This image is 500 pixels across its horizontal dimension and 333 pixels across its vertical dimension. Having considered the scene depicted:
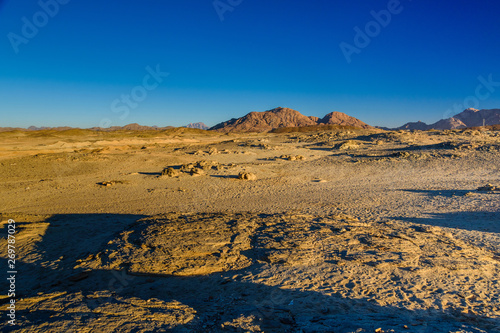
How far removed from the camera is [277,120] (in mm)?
128500

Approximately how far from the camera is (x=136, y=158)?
1850 cm

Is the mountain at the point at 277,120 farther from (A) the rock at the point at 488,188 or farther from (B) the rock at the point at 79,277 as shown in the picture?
(B) the rock at the point at 79,277

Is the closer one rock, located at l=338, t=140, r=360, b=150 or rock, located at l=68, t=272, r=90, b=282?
rock, located at l=68, t=272, r=90, b=282

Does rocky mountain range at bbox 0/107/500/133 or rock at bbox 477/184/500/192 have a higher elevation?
rocky mountain range at bbox 0/107/500/133

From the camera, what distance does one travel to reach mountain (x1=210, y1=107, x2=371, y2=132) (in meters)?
120

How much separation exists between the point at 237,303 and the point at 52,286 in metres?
2.88

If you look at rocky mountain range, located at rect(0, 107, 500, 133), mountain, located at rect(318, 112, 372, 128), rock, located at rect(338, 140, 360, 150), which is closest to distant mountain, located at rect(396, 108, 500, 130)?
rocky mountain range, located at rect(0, 107, 500, 133)

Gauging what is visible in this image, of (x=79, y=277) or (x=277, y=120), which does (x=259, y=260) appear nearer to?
(x=79, y=277)

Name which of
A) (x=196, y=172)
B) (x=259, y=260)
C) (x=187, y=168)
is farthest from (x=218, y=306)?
(x=187, y=168)

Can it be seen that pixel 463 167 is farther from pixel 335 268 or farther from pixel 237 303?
pixel 237 303

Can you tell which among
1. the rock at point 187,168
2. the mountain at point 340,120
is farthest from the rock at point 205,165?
the mountain at point 340,120

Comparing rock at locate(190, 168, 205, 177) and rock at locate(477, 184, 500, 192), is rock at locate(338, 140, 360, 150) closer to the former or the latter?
rock at locate(190, 168, 205, 177)

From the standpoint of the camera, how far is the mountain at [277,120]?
393 ft

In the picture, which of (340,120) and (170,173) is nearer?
(170,173)
